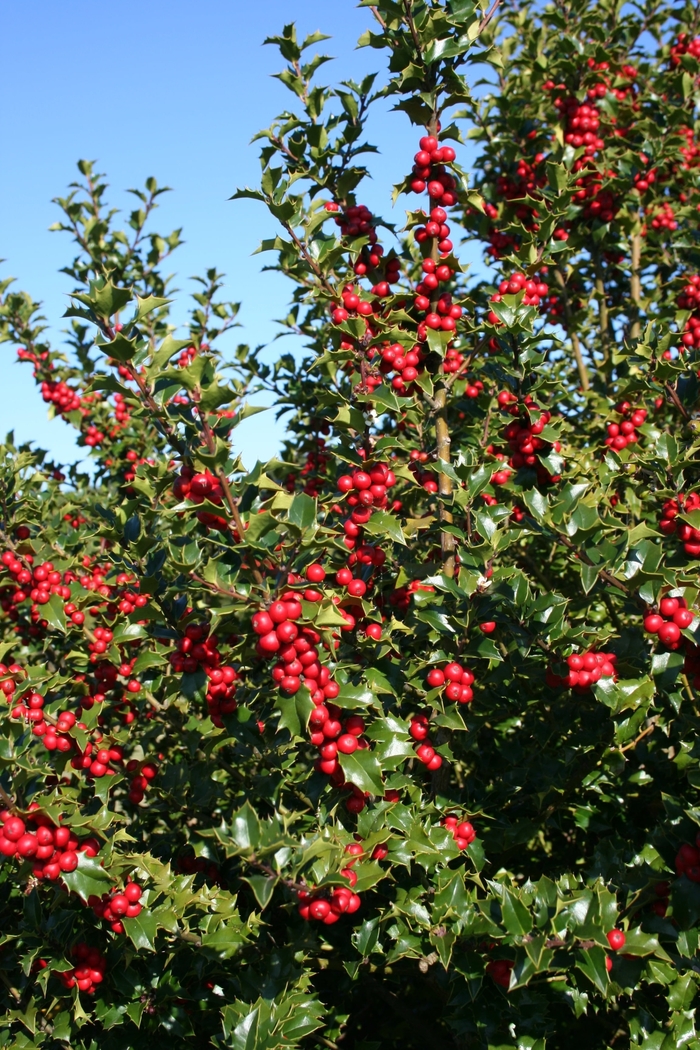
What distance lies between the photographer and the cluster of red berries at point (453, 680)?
2.44 m

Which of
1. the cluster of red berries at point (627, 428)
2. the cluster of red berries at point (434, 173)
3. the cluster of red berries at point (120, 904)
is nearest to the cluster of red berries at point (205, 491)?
the cluster of red berries at point (120, 904)

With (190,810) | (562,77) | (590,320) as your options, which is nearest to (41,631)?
(190,810)

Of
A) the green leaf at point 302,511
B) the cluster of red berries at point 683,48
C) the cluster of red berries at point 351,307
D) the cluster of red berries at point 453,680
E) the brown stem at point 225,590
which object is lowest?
the cluster of red berries at point 453,680

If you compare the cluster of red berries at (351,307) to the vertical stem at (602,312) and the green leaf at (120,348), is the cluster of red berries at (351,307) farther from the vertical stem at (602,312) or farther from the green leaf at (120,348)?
the vertical stem at (602,312)

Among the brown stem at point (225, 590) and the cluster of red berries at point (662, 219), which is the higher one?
the cluster of red berries at point (662, 219)

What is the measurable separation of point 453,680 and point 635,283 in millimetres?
3539

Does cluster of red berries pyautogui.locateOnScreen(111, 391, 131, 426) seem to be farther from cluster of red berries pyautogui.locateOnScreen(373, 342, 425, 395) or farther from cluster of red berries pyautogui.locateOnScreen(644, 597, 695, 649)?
cluster of red berries pyautogui.locateOnScreen(644, 597, 695, 649)

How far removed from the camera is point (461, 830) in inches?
102

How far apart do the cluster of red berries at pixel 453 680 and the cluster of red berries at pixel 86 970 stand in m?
1.52

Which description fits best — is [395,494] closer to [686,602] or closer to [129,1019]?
[686,602]

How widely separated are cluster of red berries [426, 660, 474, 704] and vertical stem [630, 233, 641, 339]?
3.12 m

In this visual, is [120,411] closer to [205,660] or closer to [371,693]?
[205,660]

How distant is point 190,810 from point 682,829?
188 cm

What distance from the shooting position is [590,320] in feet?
17.3
